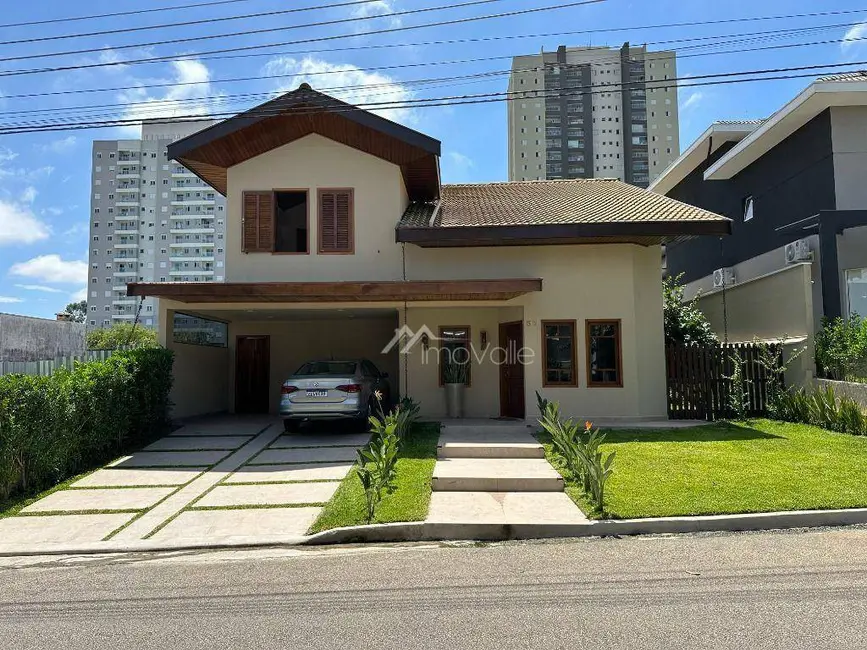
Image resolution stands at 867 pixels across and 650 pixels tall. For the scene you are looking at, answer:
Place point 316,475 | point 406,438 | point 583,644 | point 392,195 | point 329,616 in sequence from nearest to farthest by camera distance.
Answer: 1. point 583,644
2. point 329,616
3. point 316,475
4. point 406,438
5. point 392,195

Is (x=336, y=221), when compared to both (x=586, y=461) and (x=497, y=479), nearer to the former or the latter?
(x=497, y=479)

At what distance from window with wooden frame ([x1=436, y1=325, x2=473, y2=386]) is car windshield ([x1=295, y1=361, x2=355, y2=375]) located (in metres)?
2.24

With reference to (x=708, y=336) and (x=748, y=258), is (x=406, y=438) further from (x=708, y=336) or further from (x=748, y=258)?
(x=748, y=258)

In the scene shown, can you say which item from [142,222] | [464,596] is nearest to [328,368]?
[464,596]

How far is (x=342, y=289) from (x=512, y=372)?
4.16 meters

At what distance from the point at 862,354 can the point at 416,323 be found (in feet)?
27.9

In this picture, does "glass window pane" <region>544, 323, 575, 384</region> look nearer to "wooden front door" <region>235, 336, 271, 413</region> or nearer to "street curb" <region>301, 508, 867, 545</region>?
"street curb" <region>301, 508, 867, 545</region>

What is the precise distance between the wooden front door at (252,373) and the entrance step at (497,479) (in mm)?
8368

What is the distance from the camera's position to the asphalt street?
3439 mm

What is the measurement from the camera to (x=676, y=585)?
13.8 ft

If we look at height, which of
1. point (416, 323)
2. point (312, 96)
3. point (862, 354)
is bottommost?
point (862, 354)

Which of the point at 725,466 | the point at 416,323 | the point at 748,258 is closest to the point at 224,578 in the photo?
the point at 725,466

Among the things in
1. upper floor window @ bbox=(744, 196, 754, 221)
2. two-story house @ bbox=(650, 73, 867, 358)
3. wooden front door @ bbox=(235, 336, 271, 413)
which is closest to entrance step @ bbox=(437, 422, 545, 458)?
wooden front door @ bbox=(235, 336, 271, 413)

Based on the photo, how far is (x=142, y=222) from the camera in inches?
3765
